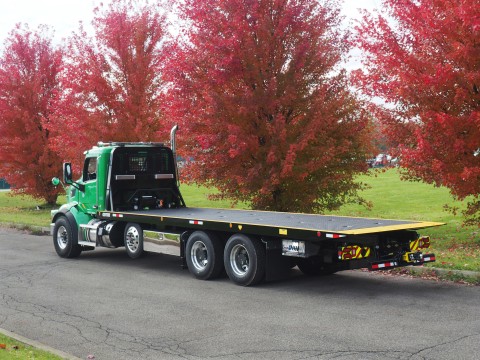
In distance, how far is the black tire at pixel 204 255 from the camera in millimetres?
11312

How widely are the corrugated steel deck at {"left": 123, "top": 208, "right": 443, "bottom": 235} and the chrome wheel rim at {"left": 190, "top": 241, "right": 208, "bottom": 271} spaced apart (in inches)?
19.2

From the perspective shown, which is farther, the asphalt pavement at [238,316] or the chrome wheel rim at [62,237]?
the chrome wheel rim at [62,237]

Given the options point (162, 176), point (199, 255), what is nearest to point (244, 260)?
point (199, 255)

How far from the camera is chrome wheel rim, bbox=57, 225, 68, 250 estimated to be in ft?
48.7

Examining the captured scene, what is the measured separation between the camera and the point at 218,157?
16047mm

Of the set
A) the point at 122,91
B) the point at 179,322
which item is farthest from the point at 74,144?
the point at 179,322

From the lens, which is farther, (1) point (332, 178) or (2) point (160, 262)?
(1) point (332, 178)

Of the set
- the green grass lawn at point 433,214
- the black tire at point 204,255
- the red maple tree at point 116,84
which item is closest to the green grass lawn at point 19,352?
the black tire at point 204,255

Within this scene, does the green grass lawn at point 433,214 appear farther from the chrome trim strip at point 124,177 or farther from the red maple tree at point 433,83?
the chrome trim strip at point 124,177

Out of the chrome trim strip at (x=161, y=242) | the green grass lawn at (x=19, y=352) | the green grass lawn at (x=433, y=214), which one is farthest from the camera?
the green grass lawn at (x=433, y=214)

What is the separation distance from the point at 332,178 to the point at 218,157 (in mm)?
2927

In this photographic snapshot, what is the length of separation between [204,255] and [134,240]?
217 centimetres

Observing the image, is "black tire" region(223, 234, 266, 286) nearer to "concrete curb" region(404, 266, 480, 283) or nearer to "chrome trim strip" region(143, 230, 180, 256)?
"chrome trim strip" region(143, 230, 180, 256)

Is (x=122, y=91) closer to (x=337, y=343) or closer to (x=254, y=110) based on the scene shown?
(x=254, y=110)
